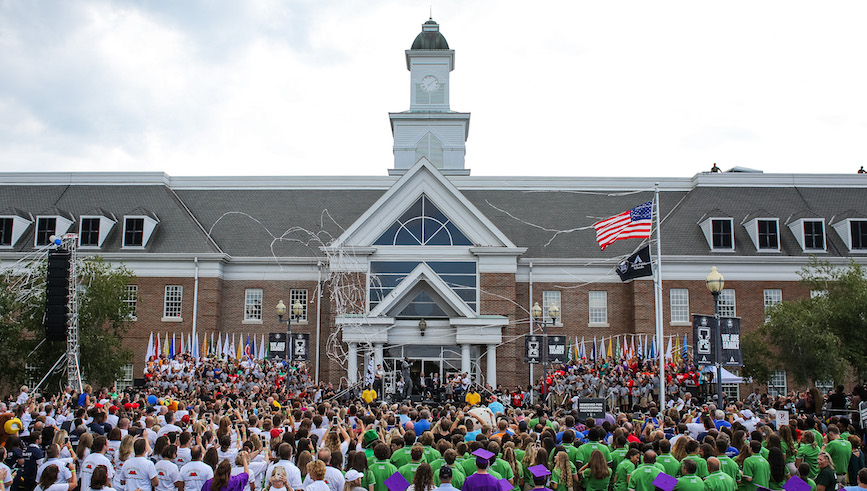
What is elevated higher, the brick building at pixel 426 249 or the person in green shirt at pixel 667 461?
the brick building at pixel 426 249

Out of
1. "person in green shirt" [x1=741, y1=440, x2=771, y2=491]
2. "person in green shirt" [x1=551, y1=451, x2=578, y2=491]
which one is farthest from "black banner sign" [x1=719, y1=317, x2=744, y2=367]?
"person in green shirt" [x1=551, y1=451, x2=578, y2=491]

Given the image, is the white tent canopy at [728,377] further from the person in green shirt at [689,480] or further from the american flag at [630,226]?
the person in green shirt at [689,480]

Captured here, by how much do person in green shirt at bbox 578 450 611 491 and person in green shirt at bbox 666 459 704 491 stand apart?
40.6 inches

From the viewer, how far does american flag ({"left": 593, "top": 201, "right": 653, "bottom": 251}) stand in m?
27.6

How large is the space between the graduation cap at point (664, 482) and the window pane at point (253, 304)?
3167cm

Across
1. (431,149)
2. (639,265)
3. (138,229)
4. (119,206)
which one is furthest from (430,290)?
(119,206)

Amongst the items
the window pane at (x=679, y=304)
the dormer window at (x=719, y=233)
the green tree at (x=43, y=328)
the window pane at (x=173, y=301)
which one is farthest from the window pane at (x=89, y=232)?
the dormer window at (x=719, y=233)

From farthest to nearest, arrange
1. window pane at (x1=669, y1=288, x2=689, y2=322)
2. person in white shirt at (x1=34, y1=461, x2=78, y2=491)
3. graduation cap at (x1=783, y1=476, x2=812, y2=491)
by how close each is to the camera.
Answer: window pane at (x1=669, y1=288, x2=689, y2=322), graduation cap at (x1=783, y1=476, x2=812, y2=491), person in white shirt at (x1=34, y1=461, x2=78, y2=491)

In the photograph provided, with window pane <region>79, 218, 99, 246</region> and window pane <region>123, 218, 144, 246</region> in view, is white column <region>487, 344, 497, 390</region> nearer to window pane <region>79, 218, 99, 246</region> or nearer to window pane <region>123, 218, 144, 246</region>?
window pane <region>123, 218, 144, 246</region>

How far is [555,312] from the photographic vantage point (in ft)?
100

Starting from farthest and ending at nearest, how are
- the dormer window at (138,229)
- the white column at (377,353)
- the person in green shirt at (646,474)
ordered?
the dormer window at (138,229) < the white column at (377,353) < the person in green shirt at (646,474)

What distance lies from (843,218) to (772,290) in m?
5.83

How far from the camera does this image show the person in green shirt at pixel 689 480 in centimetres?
1015

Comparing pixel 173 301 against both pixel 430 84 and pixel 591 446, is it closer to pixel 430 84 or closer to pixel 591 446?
pixel 430 84
